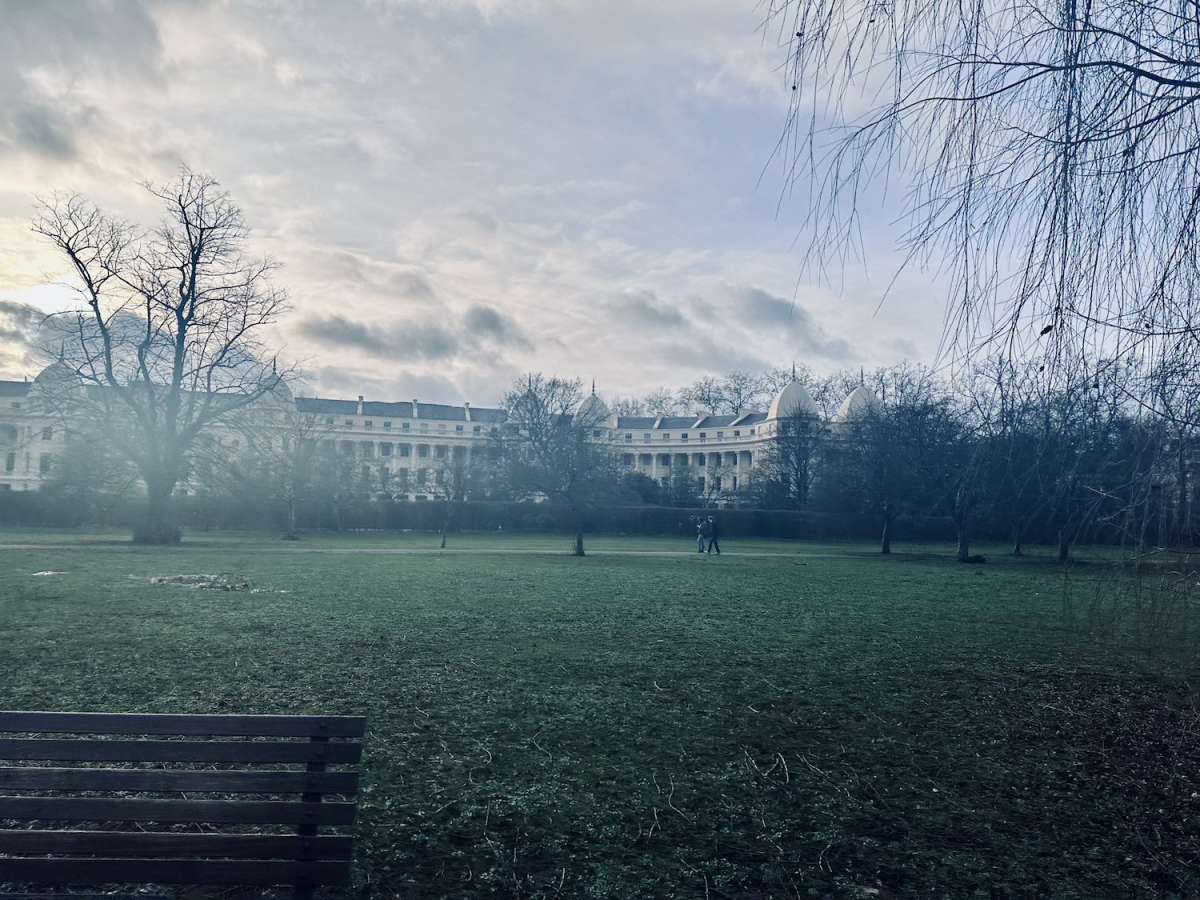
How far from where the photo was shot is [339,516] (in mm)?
51938

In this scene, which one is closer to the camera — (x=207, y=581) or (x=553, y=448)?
(x=207, y=581)

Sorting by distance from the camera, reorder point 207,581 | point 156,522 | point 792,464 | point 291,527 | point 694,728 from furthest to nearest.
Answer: point 792,464 → point 291,527 → point 156,522 → point 207,581 → point 694,728

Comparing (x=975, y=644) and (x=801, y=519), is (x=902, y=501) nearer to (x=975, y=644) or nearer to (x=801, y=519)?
(x=801, y=519)

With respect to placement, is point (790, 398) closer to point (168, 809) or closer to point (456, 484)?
point (456, 484)

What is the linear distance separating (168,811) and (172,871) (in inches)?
9.6

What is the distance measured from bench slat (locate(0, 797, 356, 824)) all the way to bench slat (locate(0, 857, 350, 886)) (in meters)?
0.17

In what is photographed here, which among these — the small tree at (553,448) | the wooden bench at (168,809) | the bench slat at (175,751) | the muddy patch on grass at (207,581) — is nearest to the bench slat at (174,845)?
the wooden bench at (168,809)

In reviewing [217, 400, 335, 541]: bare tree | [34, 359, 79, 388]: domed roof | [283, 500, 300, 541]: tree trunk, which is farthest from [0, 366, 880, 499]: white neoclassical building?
[34, 359, 79, 388]: domed roof

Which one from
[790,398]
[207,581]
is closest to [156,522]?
[207,581]

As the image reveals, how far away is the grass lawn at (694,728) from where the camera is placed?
15.4 ft

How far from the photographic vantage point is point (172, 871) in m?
3.43

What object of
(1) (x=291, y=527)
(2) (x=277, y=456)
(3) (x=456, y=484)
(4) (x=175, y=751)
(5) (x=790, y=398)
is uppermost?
(5) (x=790, y=398)

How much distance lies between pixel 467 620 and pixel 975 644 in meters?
7.42

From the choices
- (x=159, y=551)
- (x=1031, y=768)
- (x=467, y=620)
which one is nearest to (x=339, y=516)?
(x=159, y=551)
